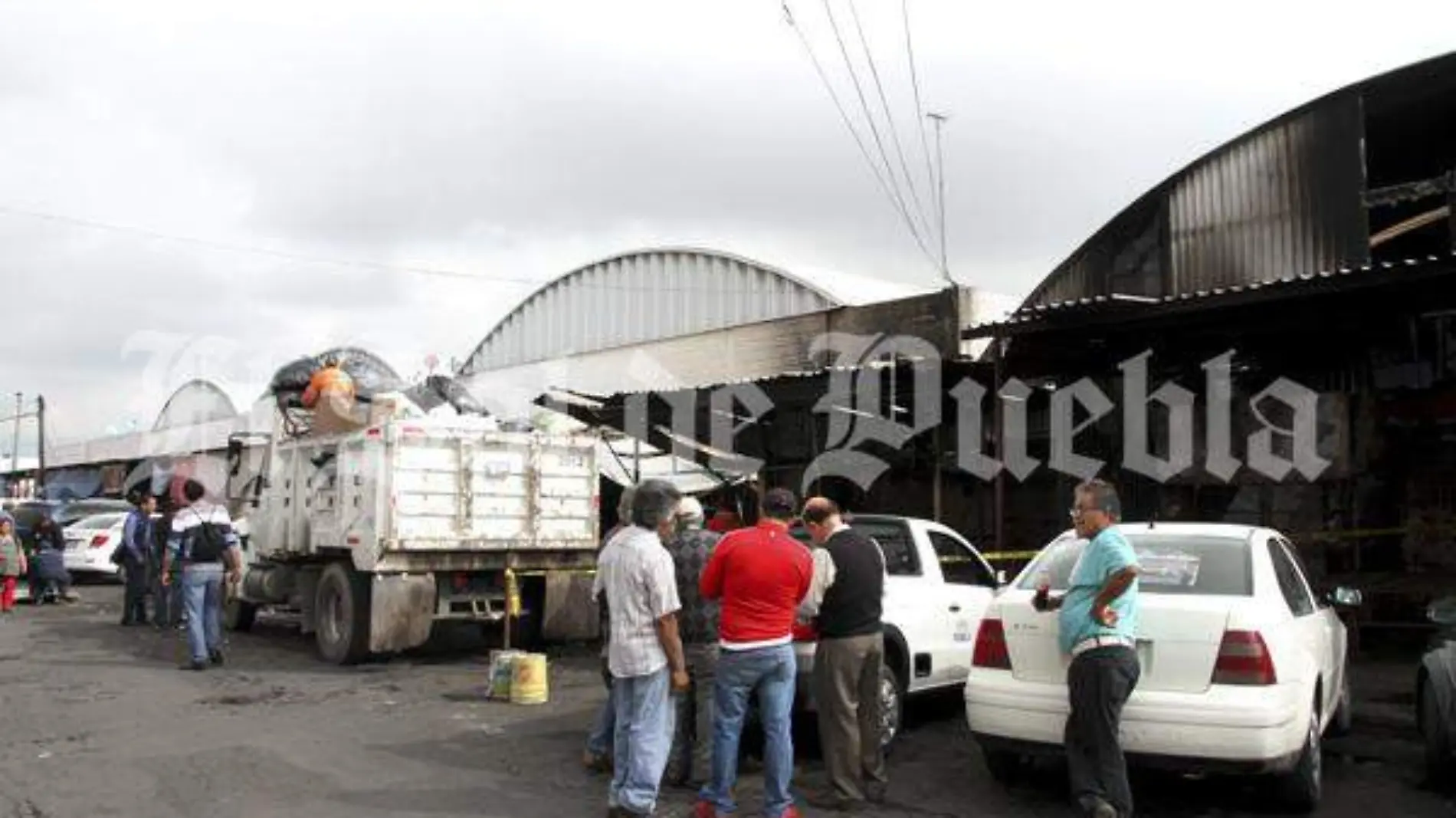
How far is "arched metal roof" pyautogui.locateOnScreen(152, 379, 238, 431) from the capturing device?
42969 mm

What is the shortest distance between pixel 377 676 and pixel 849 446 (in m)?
7.09

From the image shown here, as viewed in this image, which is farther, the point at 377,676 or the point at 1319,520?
the point at 1319,520

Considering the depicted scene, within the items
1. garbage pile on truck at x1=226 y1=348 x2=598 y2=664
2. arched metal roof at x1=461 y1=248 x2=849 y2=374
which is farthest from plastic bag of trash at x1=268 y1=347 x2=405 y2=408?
arched metal roof at x1=461 y1=248 x2=849 y2=374

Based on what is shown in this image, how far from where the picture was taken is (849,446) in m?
16.2

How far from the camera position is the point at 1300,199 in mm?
15117

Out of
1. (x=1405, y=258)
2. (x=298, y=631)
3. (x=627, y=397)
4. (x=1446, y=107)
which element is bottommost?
(x=298, y=631)

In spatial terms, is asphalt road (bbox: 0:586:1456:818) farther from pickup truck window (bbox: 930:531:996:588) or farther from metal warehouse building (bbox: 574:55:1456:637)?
metal warehouse building (bbox: 574:55:1456:637)

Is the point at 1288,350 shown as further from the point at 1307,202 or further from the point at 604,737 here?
the point at 604,737

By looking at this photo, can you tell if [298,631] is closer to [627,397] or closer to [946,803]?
[627,397]

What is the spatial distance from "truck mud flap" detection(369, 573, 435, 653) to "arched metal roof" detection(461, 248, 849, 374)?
15.4m

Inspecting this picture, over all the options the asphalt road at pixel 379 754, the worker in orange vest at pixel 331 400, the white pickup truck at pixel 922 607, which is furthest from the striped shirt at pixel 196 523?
the white pickup truck at pixel 922 607

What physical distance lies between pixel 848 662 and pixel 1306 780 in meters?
2.36

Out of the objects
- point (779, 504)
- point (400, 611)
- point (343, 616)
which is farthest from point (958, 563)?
point (343, 616)

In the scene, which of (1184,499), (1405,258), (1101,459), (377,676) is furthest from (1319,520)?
(377,676)
